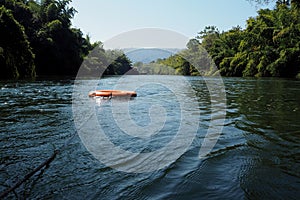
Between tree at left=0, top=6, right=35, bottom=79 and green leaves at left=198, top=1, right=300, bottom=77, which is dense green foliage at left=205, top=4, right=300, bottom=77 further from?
tree at left=0, top=6, right=35, bottom=79

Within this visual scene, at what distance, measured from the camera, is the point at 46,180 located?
2.75 metres

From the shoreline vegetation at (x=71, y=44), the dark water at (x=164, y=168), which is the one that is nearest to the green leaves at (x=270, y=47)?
the shoreline vegetation at (x=71, y=44)

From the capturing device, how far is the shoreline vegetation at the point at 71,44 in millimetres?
21078

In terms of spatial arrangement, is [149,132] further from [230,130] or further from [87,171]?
[87,171]

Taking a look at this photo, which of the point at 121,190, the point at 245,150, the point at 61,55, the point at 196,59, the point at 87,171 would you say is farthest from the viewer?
the point at 196,59

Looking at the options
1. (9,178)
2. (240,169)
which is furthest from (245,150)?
(9,178)

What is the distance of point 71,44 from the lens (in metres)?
48.1

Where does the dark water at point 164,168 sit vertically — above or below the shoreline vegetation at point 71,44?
below

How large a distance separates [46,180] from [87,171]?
0.49 m

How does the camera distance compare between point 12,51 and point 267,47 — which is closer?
point 12,51

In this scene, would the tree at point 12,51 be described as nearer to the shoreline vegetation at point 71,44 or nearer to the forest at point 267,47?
the shoreline vegetation at point 71,44

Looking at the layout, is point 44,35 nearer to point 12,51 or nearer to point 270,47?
point 12,51

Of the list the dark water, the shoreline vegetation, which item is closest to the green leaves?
the shoreline vegetation

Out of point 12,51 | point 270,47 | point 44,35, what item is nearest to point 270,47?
point 270,47
